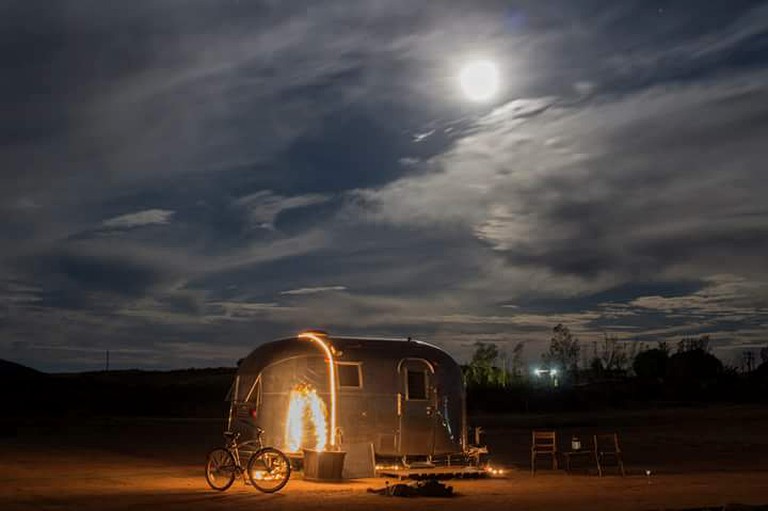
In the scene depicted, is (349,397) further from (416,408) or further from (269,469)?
(269,469)

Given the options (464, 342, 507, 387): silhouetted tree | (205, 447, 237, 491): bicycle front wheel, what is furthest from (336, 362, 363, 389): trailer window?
(464, 342, 507, 387): silhouetted tree

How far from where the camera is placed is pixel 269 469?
17141 mm

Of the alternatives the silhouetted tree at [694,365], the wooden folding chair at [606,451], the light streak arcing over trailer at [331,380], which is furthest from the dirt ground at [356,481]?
the silhouetted tree at [694,365]

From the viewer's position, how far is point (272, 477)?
1705 cm

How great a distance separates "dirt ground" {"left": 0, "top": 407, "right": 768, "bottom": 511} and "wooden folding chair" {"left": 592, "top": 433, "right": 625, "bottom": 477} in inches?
12.4

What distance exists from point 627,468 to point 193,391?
132ft

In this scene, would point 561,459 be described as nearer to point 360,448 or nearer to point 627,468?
point 627,468

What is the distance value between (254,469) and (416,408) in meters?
3.96

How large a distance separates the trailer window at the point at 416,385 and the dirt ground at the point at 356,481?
193cm

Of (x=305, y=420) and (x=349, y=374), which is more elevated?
(x=349, y=374)

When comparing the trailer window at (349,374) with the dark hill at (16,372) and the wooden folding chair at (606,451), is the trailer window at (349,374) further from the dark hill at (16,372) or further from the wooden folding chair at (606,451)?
the dark hill at (16,372)

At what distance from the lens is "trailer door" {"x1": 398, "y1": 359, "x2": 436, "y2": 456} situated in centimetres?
1950

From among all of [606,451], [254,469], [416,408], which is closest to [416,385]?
[416,408]

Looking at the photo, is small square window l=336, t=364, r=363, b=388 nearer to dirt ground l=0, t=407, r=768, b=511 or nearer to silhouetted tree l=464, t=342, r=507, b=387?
dirt ground l=0, t=407, r=768, b=511
